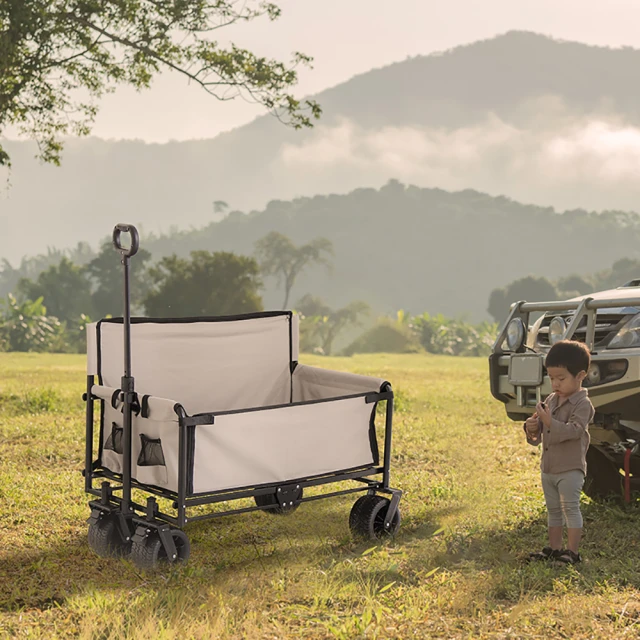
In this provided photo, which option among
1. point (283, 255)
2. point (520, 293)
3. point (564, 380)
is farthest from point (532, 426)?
point (283, 255)

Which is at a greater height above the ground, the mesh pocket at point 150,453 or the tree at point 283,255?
the tree at point 283,255

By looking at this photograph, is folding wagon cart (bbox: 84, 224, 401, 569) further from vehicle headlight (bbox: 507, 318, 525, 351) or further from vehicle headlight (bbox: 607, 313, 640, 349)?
vehicle headlight (bbox: 607, 313, 640, 349)

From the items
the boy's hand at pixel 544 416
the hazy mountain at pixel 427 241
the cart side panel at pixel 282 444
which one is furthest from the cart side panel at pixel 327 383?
the hazy mountain at pixel 427 241

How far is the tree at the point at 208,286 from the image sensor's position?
33.7m

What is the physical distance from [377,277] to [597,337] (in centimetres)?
8747

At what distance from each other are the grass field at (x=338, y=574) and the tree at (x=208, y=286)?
1061 inches

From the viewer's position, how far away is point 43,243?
119 m

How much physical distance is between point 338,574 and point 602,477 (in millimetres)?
2086

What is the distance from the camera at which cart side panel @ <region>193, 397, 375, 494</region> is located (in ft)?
13.8

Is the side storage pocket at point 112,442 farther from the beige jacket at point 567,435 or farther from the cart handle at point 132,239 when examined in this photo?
the beige jacket at point 567,435

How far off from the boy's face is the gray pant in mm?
359

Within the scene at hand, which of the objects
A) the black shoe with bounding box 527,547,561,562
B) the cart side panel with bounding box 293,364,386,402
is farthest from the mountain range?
the black shoe with bounding box 527,547,561,562

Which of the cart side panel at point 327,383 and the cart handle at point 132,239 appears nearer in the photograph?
the cart handle at point 132,239

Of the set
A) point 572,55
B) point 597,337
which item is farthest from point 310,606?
point 572,55
